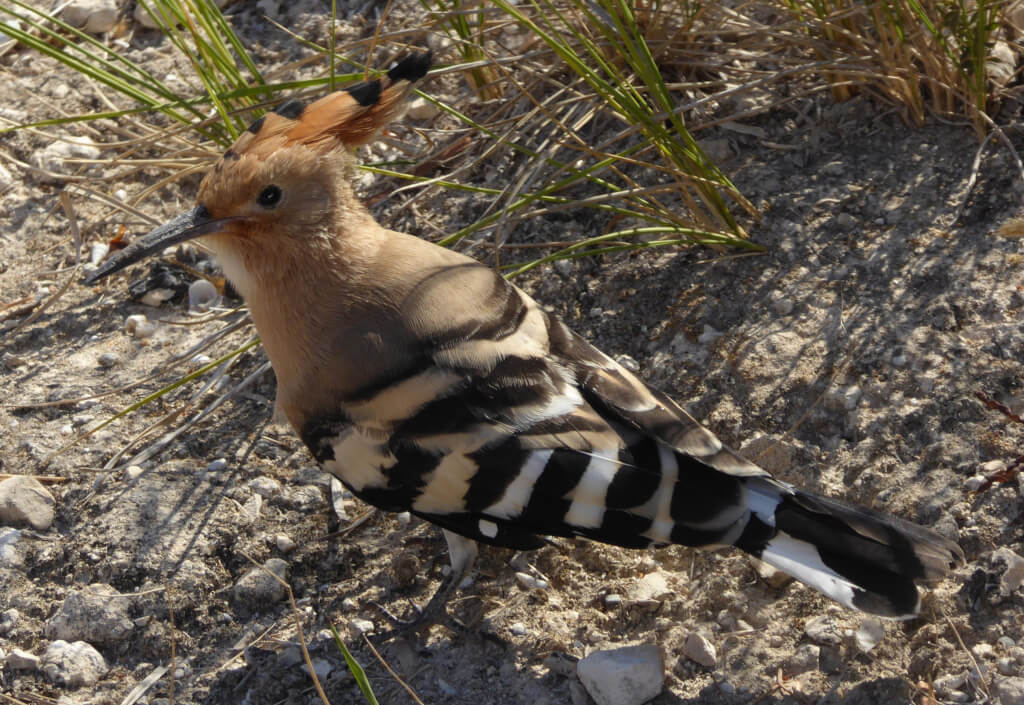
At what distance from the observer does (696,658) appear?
5.38 feet

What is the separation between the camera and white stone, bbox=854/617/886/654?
159 centimetres

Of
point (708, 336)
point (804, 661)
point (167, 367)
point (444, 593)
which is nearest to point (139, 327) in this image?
point (167, 367)

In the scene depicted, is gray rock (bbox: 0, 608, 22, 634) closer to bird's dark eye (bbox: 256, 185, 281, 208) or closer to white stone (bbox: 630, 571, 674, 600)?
bird's dark eye (bbox: 256, 185, 281, 208)

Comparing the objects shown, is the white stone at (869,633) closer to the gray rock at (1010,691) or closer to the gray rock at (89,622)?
the gray rock at (1010,691)

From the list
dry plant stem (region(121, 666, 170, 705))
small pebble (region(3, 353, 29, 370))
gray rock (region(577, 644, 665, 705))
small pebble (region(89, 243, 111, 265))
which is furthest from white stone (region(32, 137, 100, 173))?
gray rock (region(577, 644, 665, 705))

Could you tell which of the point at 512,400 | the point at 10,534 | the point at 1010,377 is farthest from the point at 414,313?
the point at 1010,377

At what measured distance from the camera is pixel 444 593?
1.81 metres

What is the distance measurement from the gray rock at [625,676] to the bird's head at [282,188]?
30.9 inches

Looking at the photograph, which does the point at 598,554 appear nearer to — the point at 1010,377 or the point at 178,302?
the point at 1010,377

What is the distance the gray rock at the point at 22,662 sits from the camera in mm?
1724

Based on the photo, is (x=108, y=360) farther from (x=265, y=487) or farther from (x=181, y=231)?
(x=181, y=231)

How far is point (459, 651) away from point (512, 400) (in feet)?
1.40

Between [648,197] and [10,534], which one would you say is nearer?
[10,534]

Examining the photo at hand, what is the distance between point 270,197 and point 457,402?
0.45 meters
